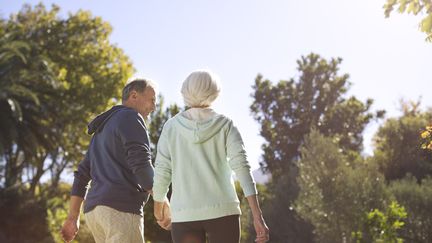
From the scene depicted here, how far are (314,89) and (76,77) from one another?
17.3 metres

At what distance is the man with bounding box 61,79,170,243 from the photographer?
368cm

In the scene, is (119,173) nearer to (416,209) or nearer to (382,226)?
(382,226)

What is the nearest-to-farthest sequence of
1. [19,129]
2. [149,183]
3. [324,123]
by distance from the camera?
[149,183]
[19,129]
[324,123]

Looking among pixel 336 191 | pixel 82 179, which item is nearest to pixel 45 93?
pixel 336 191

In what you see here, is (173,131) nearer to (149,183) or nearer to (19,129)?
(149,183)

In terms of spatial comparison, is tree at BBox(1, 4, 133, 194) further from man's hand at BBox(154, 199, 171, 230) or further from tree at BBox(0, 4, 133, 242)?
man's hand at BBox(154, 199, 171, 230)

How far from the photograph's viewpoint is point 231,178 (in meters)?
3.47

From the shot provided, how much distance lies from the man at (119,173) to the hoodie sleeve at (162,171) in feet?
0.29

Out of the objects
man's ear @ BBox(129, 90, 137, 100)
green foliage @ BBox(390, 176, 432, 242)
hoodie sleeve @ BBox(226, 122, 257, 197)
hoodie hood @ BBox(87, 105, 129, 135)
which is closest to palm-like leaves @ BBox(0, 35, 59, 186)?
green foliage @ BBox(390, 176, 432, 242)

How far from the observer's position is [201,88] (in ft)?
11.6

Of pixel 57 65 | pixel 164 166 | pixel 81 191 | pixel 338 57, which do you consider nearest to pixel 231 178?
pixel 164 166

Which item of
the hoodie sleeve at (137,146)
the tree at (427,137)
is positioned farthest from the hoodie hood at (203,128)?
the tree at (427,137)

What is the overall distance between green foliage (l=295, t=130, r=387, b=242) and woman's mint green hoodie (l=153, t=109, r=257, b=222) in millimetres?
12199

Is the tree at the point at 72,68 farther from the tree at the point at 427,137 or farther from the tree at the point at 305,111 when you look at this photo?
the tree at the point at 427,137
